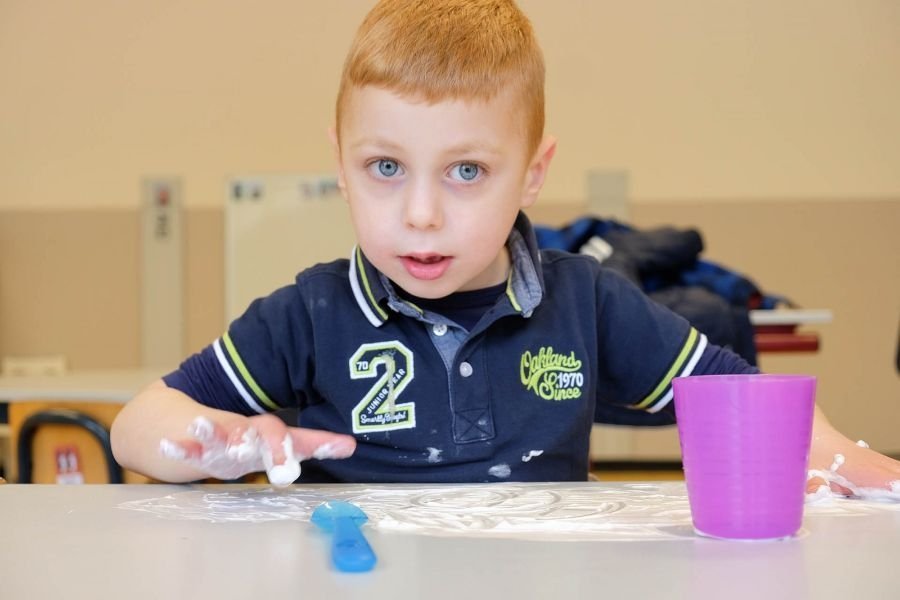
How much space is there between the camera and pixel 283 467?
92 centimetres

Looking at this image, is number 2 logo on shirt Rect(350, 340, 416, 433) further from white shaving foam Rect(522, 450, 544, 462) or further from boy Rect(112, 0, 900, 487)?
white shaving foam Rect(522, 450, 544, 462)

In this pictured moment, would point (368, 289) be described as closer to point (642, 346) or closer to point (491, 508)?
point (642, 346)

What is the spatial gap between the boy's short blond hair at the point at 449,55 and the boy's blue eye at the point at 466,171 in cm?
7

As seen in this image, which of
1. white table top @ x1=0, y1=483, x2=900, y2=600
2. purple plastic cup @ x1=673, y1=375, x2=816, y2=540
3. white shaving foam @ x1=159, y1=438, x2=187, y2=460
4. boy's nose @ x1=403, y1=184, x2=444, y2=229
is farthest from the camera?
boy's nose @ x1=403, y1=184, x2=444, y2=229

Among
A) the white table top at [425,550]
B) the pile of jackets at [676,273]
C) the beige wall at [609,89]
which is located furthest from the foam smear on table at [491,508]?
the beige wall at [609,89]

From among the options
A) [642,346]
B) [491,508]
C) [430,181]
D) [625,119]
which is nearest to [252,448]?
Result: [491,508]

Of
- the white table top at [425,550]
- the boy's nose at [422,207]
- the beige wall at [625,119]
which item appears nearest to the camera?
the white table top at [425,550]

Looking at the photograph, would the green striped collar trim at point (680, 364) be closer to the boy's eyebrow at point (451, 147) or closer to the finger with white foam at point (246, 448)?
the boy's eyebrow at point (451, 147)

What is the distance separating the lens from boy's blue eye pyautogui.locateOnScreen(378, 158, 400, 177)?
1.09m

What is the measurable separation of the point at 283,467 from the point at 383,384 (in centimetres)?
32

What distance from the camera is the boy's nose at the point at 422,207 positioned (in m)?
1.05

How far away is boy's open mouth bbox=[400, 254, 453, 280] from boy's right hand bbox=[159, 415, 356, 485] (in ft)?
0.73

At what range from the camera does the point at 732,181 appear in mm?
5027

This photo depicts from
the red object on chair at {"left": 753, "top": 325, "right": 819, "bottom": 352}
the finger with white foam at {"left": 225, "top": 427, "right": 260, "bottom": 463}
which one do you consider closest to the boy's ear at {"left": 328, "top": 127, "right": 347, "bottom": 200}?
the finger with white foam at {"left": 225, "top": 427, "right": 260, "bottom": 463}
